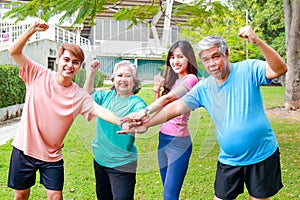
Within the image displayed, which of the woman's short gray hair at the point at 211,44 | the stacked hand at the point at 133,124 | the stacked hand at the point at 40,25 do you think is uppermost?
the stacked hand at the point at 40,25

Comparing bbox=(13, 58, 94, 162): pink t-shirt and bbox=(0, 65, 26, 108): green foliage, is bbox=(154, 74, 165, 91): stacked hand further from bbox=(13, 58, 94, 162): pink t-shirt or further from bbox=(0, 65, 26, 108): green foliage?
bbox=(0, 65, 26, 108): green foliage

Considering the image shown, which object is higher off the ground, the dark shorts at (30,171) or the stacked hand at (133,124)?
the stacked hand at (133,124)

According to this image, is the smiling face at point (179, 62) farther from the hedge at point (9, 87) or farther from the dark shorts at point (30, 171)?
the hedge at point (9, 87)

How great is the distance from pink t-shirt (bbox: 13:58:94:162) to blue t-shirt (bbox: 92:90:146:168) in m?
0.27

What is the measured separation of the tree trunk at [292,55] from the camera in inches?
398

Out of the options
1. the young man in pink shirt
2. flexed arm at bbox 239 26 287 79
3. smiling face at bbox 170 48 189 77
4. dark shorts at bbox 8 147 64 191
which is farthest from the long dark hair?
dark shorts at bbox 8 147 64 191

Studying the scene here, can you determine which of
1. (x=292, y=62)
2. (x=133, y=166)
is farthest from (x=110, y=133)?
(x=292, y=62)

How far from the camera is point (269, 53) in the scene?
212 centimetres

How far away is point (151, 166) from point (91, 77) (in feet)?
2.05

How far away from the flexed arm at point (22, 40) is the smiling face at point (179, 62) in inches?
33.9

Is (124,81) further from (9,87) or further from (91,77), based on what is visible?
(9,87)

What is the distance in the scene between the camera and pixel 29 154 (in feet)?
8.89

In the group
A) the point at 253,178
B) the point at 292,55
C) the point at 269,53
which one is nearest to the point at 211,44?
the point at 269,53

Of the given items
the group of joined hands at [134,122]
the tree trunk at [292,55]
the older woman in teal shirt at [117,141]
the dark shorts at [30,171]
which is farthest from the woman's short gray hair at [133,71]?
the tree trunk at [292,55]
